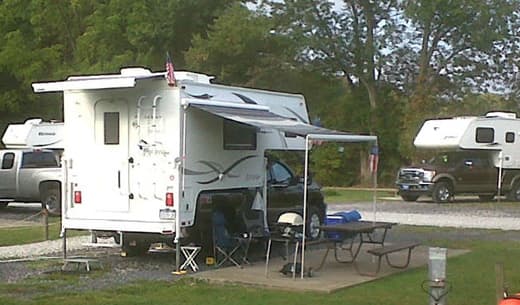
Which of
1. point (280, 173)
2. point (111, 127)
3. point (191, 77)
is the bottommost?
point (280, 173)

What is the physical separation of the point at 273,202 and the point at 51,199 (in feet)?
33.8

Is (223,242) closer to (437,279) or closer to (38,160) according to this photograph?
(437,279)

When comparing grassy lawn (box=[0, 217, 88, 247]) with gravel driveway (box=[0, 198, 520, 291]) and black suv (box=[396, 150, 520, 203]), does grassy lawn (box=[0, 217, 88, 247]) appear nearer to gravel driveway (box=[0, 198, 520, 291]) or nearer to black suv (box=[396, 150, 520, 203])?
gravel driveway (box=[0, 198, 520, 291])

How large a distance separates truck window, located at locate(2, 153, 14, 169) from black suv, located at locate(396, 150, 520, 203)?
1220 centimetres

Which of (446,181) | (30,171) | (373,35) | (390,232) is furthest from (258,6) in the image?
(390,232)

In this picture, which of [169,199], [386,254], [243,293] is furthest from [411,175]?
[243,293]

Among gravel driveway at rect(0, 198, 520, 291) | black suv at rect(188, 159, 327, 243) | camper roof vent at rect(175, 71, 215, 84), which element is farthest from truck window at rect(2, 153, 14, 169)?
camper roof vent at rect(175, 71, 215, 84)

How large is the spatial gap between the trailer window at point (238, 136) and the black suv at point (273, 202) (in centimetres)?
67

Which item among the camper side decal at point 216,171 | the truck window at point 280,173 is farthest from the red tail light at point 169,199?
the truck window at point 280,173

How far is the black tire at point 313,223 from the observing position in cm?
1534

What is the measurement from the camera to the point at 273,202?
14.7 metres

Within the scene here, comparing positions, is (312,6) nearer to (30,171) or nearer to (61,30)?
→ (61,30)

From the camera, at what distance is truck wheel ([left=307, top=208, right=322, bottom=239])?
1538 centimetres

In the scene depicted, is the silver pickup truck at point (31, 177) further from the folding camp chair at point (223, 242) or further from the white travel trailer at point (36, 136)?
the folding camp chair at point (223, 242)
